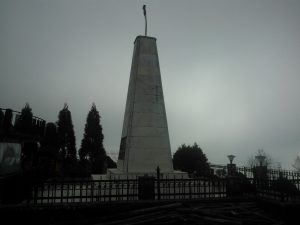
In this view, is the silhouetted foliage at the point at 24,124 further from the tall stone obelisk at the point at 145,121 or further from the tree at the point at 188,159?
the tree at the point at 188,159

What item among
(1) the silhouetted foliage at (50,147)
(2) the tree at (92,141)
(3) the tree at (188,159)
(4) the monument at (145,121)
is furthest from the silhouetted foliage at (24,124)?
(2) the tree at (92,141)

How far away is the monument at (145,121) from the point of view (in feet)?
45.5

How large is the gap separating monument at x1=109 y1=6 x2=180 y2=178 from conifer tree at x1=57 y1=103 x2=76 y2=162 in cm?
1999

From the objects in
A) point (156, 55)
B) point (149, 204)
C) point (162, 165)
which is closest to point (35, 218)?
point (149, 204)

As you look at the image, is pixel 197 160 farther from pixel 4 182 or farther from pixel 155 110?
pixel 4 182

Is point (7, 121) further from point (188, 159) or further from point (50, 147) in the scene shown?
point (50, 147)

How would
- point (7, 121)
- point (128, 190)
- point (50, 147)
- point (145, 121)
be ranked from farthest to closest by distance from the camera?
point (50, 147) → point (145, 121) → point (7, 121) → point (128, 190)

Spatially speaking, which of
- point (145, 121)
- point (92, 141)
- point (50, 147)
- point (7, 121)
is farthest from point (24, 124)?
point (92, 141)

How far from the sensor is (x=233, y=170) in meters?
11.8

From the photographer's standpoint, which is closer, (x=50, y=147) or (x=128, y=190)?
(x=128, y=190)

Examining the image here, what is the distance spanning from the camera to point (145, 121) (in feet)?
47.2

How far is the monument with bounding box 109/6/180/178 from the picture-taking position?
546 inches

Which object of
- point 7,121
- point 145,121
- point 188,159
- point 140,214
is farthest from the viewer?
point 188,159

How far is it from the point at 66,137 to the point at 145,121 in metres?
21.8
